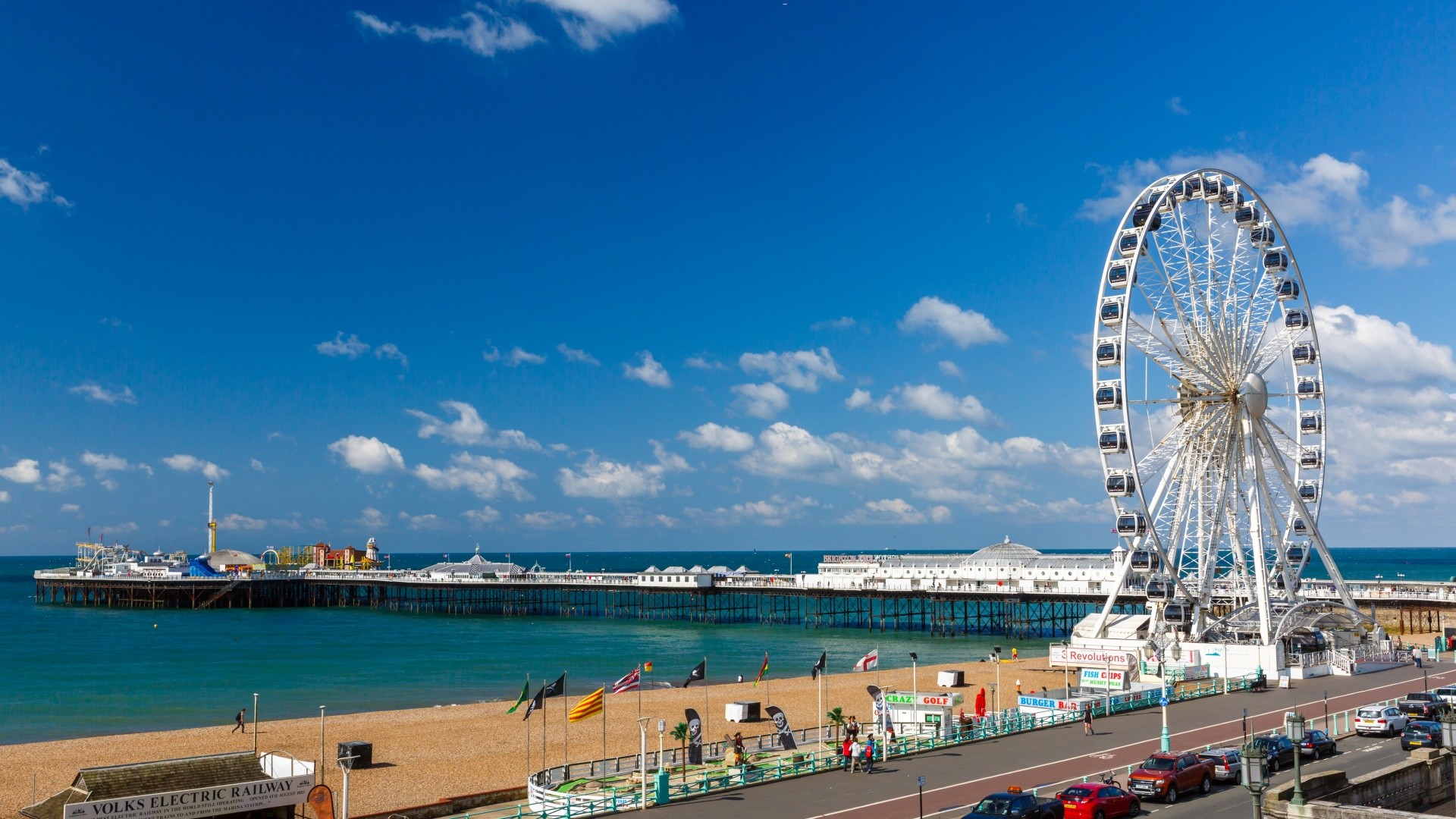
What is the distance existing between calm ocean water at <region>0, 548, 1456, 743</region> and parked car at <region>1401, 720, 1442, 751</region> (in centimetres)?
3818

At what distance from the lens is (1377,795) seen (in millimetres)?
18797

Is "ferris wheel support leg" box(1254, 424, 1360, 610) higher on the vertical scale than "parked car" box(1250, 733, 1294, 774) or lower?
higher

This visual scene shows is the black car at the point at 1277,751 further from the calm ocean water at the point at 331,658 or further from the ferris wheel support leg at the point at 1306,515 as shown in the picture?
the calm ocean water at the point at 331,658

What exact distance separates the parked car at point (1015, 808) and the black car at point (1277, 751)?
7.03 meters

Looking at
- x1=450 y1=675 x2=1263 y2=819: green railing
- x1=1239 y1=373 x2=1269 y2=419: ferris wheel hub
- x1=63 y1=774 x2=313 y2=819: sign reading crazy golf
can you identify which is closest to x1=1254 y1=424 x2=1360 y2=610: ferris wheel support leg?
x1=1239 y1=373 x2=1269 y2=419: ferris wheel hub

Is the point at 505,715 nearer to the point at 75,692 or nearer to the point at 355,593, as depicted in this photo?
the point at 75,692

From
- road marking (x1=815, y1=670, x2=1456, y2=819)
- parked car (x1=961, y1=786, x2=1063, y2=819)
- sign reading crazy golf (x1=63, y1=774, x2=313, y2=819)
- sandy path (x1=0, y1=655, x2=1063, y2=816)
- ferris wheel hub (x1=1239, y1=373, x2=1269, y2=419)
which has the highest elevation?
ferris wheel hub (x1=1239, y1=373, x2=1269, y2=419)

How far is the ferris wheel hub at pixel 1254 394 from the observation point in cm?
5206

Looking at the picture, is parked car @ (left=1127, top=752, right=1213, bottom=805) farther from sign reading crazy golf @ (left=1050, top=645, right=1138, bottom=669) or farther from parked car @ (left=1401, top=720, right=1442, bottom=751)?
sign reading crazy golf @ (left=1050, top=645, right=1138, bottom=669)

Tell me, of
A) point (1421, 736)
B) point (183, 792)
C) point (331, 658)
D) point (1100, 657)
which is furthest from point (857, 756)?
point (331, 658)

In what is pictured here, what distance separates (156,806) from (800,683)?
148 ft

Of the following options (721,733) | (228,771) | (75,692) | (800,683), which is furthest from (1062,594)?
(228,771)

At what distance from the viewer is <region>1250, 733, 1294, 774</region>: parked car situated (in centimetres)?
2670

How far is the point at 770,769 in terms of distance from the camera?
28.3 m
